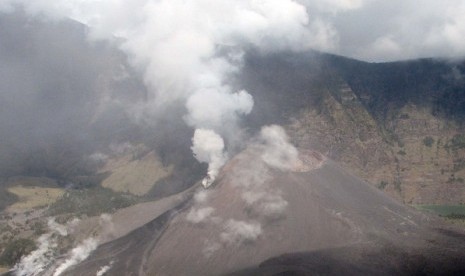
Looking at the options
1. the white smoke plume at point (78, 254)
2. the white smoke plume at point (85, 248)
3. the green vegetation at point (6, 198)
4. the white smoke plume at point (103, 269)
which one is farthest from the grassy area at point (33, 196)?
the white smoke plume at point (103, 269)

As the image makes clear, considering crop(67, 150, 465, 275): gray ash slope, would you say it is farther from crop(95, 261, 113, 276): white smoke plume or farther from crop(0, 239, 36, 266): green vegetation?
crop(0, 239, 36, 266): green vegetation

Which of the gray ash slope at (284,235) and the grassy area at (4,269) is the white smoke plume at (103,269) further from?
the grassy area at (4,269)

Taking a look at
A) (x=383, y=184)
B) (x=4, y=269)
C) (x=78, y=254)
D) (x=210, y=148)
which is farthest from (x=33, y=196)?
(x=383, y=184)

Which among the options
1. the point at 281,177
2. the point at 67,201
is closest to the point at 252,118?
the point at 67,201

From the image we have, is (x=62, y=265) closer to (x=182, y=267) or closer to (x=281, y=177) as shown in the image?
(x=182, y=267)

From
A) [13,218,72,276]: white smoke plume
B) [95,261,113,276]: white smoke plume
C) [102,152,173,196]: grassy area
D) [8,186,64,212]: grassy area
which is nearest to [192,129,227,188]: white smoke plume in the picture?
[13,218,72,276]: white smoke plume
